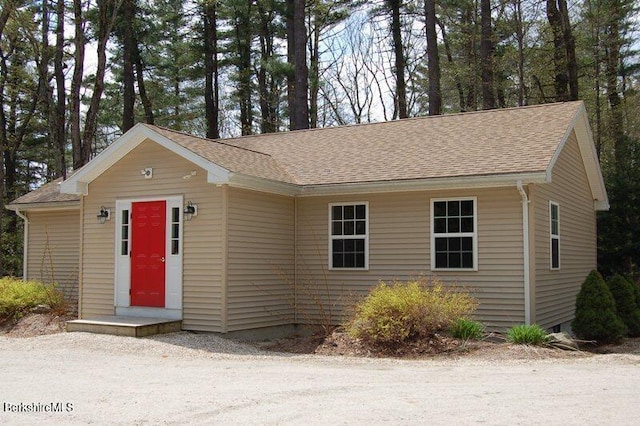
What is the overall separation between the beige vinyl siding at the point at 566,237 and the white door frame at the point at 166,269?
670 centimetres

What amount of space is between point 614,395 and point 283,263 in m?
7.63

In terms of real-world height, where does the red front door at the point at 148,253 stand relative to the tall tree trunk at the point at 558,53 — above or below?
below

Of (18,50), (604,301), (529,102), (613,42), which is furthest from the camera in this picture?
(18,50)

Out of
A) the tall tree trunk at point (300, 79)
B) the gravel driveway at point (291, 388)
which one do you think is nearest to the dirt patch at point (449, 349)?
the gravel driveway at point (291, 388)

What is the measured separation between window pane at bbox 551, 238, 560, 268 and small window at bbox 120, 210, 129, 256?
342 inches

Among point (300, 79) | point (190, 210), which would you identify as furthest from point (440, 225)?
point (300, 79)

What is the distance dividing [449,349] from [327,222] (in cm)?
408

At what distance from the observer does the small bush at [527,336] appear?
34.9 ft

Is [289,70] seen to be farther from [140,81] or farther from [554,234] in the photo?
[554,234]

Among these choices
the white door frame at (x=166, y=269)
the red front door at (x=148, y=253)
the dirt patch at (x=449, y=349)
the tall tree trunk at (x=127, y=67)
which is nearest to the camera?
the dirt patch at (x=449, y=349)

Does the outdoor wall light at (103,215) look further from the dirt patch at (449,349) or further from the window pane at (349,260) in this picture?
the window pane at (349,260)

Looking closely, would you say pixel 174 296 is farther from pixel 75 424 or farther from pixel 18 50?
pixel 18 50

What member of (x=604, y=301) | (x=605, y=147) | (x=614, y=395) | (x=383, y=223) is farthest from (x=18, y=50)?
(x=614, y=395)

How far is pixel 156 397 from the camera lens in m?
7.20
